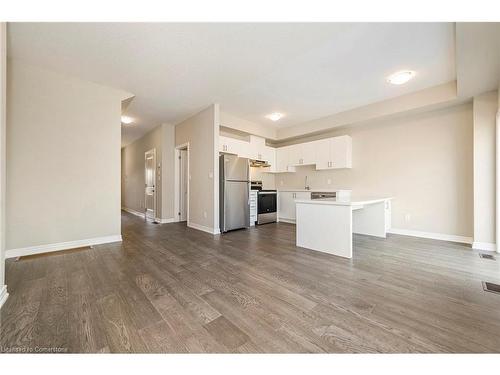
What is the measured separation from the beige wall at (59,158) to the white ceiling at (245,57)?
0.30 metres

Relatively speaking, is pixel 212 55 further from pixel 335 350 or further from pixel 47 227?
pixel 47 227

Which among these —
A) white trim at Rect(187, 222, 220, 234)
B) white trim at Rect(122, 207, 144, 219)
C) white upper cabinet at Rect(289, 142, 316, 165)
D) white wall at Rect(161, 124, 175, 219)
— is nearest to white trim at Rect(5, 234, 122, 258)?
white trim at Rect(187, 222, 220, 234)

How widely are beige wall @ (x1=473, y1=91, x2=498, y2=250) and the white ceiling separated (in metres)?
0.70

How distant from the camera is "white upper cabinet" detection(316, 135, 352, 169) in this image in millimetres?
4461

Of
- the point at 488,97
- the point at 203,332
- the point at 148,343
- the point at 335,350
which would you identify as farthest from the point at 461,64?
the point at 148,343

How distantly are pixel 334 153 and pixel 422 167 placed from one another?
1.59 meters

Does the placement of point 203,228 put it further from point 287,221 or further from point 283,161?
point 283,161

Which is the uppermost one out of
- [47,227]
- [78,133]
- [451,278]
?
[78,133]

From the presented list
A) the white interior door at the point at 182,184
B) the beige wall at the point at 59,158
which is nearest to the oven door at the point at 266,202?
the white interior door at the point at 182,184

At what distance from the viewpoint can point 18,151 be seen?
8.41ft

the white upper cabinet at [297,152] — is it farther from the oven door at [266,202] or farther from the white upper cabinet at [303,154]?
the oven door at [266,202]

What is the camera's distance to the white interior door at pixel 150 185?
218 inches

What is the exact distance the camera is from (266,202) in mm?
5043

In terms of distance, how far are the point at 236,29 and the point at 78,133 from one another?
2.71 m
